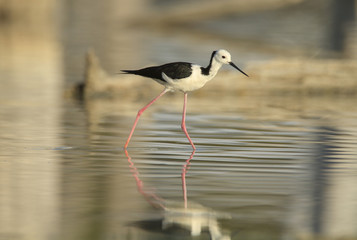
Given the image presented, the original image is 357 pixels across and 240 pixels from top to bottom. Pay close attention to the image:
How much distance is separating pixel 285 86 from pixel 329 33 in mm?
16747

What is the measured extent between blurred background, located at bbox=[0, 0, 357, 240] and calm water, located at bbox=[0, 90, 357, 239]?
0.5 inches

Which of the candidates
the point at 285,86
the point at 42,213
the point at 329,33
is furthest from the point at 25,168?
the point at 329,33

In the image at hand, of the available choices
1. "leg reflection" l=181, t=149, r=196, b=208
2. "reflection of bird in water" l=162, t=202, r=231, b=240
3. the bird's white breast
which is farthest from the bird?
"reflection of bird in water" l=162, t=202, r=231, b=240

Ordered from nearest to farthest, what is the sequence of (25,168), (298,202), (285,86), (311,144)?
(298,202)
(25,168)
(311,144)
(285,86)

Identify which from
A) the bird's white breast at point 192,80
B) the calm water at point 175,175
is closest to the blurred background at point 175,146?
the calm water at point 175,175

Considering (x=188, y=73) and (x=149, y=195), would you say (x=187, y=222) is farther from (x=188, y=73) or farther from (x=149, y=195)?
(x=188, y=73)

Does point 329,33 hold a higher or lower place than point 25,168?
higher

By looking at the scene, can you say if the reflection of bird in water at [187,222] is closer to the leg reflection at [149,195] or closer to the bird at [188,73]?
the leg reflection at [149,195]

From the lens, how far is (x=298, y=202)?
662 centimetres

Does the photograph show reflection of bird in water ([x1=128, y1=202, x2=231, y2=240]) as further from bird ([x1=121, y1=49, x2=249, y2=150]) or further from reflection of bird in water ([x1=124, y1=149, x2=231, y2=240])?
bird ([x1=121, y1=49, x2=249, y2=150])

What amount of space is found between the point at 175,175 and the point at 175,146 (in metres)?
1.77

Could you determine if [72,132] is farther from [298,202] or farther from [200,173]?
[298,202]

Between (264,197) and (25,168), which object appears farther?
(25,168)

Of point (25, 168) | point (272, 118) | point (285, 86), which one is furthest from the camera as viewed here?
point (285, 86)
